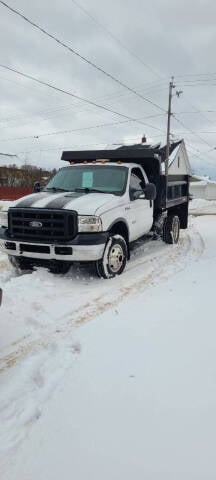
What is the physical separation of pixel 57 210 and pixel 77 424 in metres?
3.77

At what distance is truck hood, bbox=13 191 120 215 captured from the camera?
606 cm

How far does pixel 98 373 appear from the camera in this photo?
10.8 ft

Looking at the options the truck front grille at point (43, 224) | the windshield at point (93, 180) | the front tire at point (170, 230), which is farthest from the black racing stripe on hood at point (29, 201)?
the front tire at point (170, 230)

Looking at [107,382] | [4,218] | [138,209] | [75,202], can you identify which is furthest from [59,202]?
[107,382]

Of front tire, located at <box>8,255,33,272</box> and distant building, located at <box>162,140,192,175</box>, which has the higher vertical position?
distant building, located at <box>162,140,192,175</box>

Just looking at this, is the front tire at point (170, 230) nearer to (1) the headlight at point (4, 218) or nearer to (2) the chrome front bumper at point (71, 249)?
(2) the chrome front bumper at point (71, 249)

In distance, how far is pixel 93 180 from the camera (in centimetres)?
736

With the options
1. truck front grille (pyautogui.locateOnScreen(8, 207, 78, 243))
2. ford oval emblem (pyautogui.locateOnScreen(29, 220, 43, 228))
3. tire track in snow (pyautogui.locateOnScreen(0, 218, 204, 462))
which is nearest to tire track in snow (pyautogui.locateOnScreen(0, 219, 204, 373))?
tire track in snow (pyautogui.locateOnScreen(0, 218, 204, 462))

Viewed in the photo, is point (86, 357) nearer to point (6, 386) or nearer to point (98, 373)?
point (98, 373)

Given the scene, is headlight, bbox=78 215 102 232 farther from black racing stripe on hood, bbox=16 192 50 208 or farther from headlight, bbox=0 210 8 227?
headlight, bbox=0 210 8 227

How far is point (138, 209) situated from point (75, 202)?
181cm

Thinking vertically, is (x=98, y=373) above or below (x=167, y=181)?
below

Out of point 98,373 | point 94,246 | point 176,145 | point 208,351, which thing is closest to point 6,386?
point 98,373

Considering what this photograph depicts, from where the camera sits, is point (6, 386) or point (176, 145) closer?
point (6, 386)
